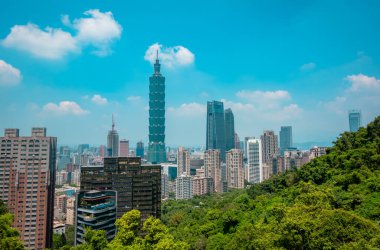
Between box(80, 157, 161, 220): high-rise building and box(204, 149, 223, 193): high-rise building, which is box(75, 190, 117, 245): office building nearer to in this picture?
box(80, 157, 161, 220): high-rise building

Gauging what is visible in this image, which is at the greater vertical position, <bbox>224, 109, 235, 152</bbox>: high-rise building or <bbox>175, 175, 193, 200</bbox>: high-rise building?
<bbox>224, 109, 235, 152</bbox>: high-rise building

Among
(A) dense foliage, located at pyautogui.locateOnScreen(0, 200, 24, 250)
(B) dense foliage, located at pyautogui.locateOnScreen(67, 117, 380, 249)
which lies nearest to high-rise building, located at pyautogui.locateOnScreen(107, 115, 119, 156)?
(B) dense foliage, located at pyautogui.locateOnScreen(67, 117, 380, 249)

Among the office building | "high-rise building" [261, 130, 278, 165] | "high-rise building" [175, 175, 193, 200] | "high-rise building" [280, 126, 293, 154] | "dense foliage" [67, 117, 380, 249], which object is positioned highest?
"high-rise building" [280, 126, 293, 154]

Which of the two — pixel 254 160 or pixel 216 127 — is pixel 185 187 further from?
pixel 216 127

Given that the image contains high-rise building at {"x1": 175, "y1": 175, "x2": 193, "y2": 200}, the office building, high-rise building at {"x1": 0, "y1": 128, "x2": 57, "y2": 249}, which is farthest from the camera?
high-rise building at {"x1": 175, "y1": 175, "x2": 193, "y2": 200}

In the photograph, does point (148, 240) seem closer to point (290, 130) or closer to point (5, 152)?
point (5, 152)

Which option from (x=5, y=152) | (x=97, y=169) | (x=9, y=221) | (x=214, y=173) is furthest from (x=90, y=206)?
(x=214, y=173)

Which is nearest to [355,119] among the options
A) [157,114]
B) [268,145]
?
[268,145]
